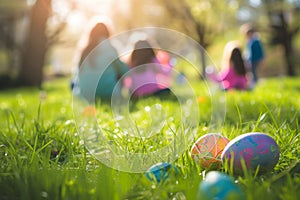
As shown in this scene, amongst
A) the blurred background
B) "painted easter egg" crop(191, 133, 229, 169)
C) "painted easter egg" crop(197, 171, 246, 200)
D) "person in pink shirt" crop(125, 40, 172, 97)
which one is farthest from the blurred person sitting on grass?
"painted easter egg" crop(197, 171, 246, 200)

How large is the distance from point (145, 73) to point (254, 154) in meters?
5.14

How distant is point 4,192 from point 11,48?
2005cm

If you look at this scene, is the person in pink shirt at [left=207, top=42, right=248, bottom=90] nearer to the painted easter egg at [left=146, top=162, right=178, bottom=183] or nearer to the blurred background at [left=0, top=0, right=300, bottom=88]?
the painted easter egg at [left=146, top=162, right=178, bottom=183]

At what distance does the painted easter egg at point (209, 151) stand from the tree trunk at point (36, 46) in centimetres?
1079

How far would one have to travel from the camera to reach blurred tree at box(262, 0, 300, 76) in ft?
58.0

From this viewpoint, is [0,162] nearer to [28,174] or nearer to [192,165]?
[28,174]

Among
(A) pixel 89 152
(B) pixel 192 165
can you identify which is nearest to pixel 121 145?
(A) pixel 89 152

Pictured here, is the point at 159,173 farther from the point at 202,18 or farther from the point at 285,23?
the point at 285,23

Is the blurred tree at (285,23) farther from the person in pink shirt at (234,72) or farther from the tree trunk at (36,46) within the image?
the person in pink shirt at (234,72)

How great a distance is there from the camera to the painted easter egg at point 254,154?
6.02 feet

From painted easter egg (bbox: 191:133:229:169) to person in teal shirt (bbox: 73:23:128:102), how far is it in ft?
12.3

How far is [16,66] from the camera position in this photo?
21.0 m

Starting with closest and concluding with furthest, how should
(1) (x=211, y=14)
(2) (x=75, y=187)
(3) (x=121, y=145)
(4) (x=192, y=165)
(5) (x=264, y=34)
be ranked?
1. (2) (x=75, y=187)
2. (4) (x=192, y=165)
3. (3) (x=121, y=145)
4. (1) (x=211, y=14)
5. (5) (x=264, y=34)

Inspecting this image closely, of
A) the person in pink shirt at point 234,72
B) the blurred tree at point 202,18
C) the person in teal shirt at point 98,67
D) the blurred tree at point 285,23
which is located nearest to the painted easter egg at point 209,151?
the person in teal shirt at point 98,67
